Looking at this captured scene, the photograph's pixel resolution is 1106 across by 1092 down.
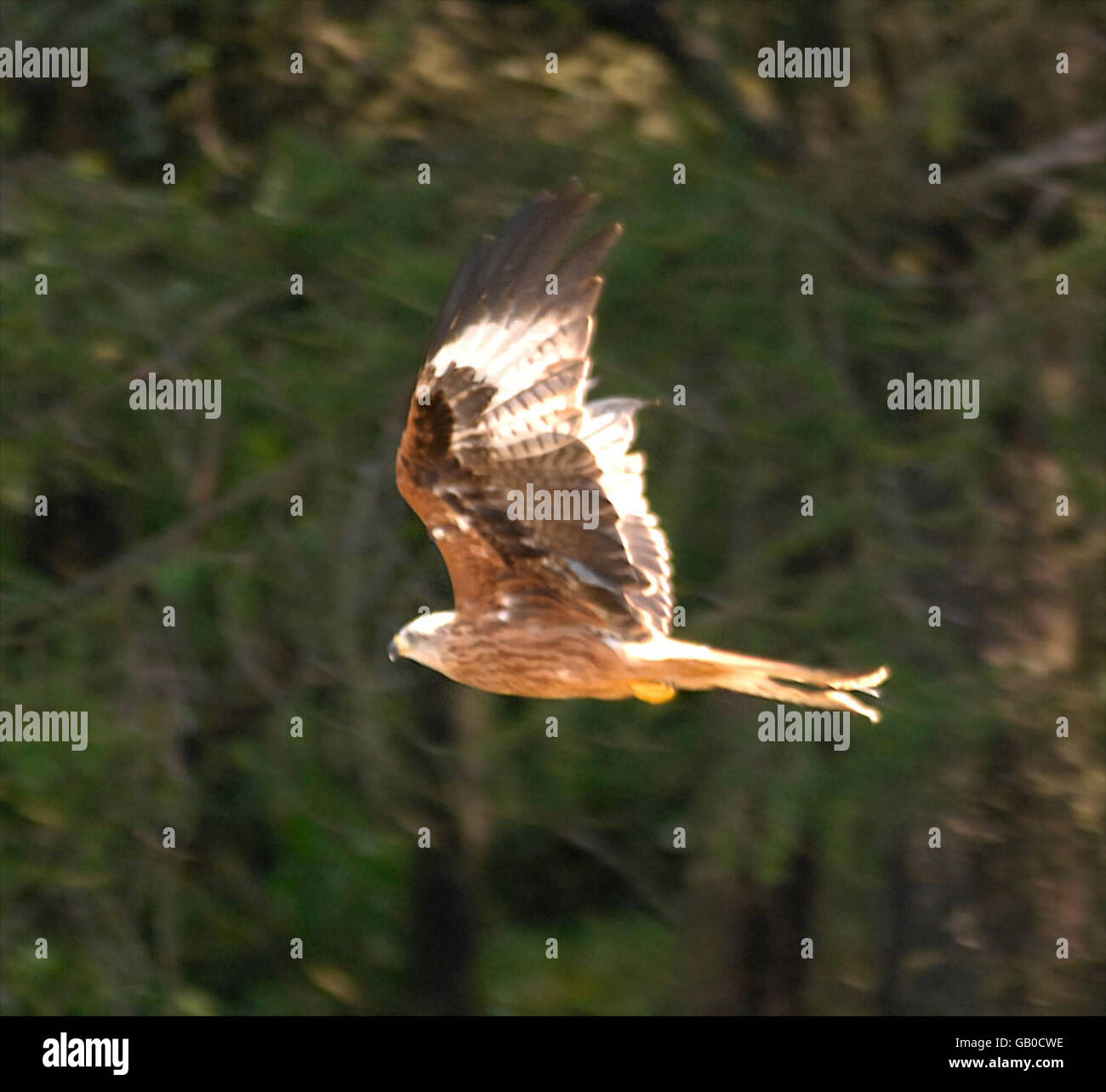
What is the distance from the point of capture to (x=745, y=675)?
4.39 meters

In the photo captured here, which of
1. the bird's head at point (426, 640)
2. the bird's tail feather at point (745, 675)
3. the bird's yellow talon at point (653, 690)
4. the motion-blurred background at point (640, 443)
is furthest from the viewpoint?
the motion-blurred background at point (640, 443)

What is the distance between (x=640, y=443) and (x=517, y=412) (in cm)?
234

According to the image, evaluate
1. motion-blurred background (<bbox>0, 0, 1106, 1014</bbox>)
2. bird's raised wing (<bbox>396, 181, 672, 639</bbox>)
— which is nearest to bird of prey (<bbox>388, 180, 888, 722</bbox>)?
bird's raised wing (<bbox>396, 181, 672, 639</bbox>)

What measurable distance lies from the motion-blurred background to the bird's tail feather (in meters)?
2.02

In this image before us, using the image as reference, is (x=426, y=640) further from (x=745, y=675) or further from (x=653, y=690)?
(x=745, y=675)

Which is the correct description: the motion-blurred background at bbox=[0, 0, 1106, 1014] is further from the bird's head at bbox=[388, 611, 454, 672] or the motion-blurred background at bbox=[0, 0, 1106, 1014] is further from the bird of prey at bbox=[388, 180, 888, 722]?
the bird of prey at bbox=[388, 180, 888, 722]

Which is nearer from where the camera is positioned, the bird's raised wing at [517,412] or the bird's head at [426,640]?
the bird's raised wing at [517,412]

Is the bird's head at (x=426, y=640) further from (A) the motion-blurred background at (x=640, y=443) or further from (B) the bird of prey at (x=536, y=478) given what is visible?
(A) the motion-blurred background at (x=640, y=443)

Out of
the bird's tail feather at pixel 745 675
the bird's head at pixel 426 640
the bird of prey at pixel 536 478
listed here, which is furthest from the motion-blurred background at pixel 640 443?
the bird's tail feather at pixel 745 675

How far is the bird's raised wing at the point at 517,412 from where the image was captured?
452cm

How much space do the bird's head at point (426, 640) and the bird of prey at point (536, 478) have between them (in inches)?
6.6

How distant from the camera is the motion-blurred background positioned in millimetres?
6918

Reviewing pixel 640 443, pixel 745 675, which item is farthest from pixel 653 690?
pixel 640 443

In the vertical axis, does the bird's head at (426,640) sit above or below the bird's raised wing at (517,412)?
below
